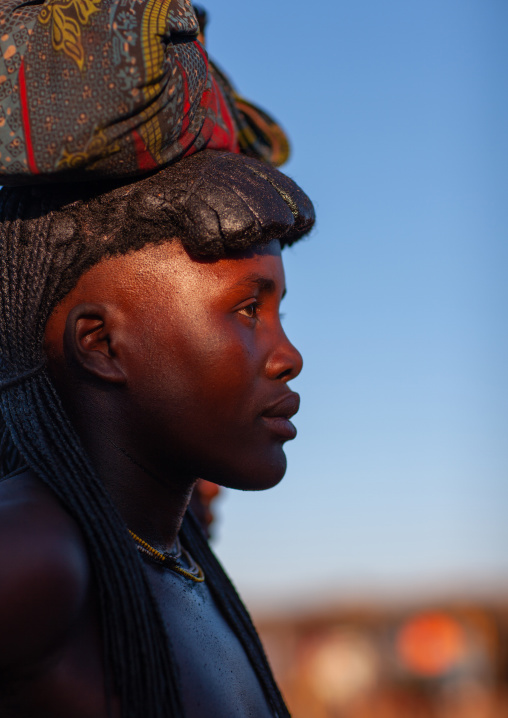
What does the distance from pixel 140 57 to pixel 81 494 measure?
1020 millimetres

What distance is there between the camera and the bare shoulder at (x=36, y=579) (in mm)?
1645

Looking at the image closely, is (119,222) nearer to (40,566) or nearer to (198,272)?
(198,272)

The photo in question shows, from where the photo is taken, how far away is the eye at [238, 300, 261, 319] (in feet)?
7.47

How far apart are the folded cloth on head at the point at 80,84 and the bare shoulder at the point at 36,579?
79 centimetres

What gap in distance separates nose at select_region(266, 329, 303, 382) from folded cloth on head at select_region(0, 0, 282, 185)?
2.01 feet

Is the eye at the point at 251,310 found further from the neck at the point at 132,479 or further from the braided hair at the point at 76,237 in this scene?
the neck at the point at 132,479

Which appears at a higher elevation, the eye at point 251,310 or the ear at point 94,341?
the eye at point 251,310

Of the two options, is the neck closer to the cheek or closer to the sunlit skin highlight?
the sunlit skin highlight

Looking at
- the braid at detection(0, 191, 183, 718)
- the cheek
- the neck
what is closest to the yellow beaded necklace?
the neck

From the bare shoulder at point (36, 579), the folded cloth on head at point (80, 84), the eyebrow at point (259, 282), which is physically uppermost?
the folded cloth on head at point (80, 84)

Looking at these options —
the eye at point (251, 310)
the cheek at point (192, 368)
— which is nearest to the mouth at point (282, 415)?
the cheek at point (192, 368)

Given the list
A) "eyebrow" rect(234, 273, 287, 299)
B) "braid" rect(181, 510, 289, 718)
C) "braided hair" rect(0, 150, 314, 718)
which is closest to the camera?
"braided hair" rect(0, 150, 314, 718)

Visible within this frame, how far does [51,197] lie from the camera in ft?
7.39

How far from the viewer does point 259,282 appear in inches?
90.2
